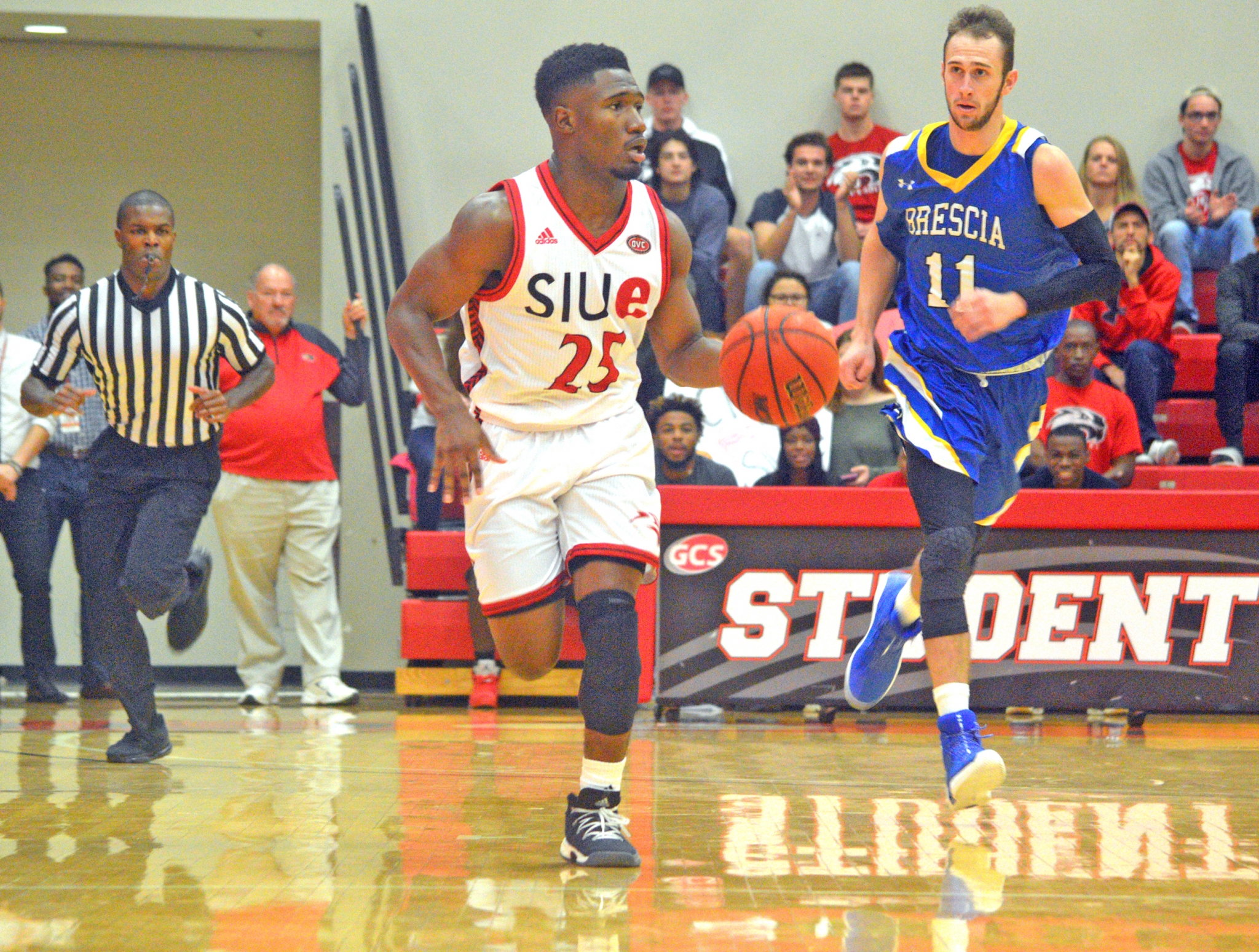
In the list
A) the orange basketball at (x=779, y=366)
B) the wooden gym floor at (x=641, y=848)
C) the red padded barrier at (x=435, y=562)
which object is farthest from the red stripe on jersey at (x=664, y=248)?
the red padded barrier at (x=435, y=562)

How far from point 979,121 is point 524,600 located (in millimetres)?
1911

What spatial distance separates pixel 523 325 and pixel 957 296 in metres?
1.42

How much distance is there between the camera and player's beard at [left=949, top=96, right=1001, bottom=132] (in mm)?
4094

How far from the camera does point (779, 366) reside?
3.78 meters

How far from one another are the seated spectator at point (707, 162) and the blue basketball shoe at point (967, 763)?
5.28 m

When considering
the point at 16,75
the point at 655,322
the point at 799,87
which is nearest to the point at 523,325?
the point at 655,322

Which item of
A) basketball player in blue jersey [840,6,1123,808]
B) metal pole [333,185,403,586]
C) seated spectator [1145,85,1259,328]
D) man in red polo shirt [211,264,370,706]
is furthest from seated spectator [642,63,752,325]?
basketball player in blue jersey [840,6,1123,808]

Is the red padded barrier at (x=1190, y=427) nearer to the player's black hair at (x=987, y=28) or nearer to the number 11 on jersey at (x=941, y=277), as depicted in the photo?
the number 11 on jersey at (x=941, y=277)

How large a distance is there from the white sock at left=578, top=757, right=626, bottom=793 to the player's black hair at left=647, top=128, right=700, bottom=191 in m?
5.63

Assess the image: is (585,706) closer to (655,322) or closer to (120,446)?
(655,322)

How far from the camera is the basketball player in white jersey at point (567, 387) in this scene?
358 centimetres

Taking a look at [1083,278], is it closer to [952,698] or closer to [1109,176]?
[952,698]

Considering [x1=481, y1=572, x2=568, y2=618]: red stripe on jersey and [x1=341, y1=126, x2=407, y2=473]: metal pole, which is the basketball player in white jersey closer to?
[x1=481, y1=572, x2=568, y2=618]: red stripe on jersey

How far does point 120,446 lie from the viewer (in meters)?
5.28
